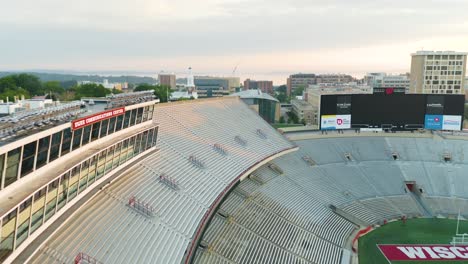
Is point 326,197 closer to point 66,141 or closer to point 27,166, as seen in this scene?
point 66,141

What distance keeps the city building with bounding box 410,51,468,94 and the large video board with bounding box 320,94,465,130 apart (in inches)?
2440

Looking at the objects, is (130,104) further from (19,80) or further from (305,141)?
(19,80)

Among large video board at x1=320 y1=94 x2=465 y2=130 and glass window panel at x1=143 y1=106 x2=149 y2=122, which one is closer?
glass window panel at x1=143 y1=106 x2=149 y2=122

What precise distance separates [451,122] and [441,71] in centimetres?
6436

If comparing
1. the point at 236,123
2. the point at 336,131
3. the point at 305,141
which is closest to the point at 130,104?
the point at 236,123

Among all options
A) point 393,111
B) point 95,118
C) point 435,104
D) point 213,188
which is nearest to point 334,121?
point 393,111

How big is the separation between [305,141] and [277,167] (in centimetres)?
1103

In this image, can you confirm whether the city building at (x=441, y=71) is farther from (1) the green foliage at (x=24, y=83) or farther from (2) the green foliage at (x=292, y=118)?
(1) the green foliage at (x=24, y=83)

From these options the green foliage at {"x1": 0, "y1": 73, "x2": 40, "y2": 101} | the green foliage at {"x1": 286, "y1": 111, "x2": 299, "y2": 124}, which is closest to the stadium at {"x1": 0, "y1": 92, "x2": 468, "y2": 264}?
the green foliage at {"x1": 286, "y1": 111, "x2": 299, "y2": 124}

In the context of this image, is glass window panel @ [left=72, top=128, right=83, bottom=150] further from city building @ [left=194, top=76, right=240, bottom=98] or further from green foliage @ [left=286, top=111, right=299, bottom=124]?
city building @ [left=194, top=76, right=240, bottom=98]

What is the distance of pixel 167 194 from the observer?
22.1m

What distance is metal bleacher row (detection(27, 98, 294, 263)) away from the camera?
16328mm

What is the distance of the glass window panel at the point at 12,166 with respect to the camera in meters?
12.3

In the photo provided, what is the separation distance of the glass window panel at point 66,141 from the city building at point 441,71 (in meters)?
107
